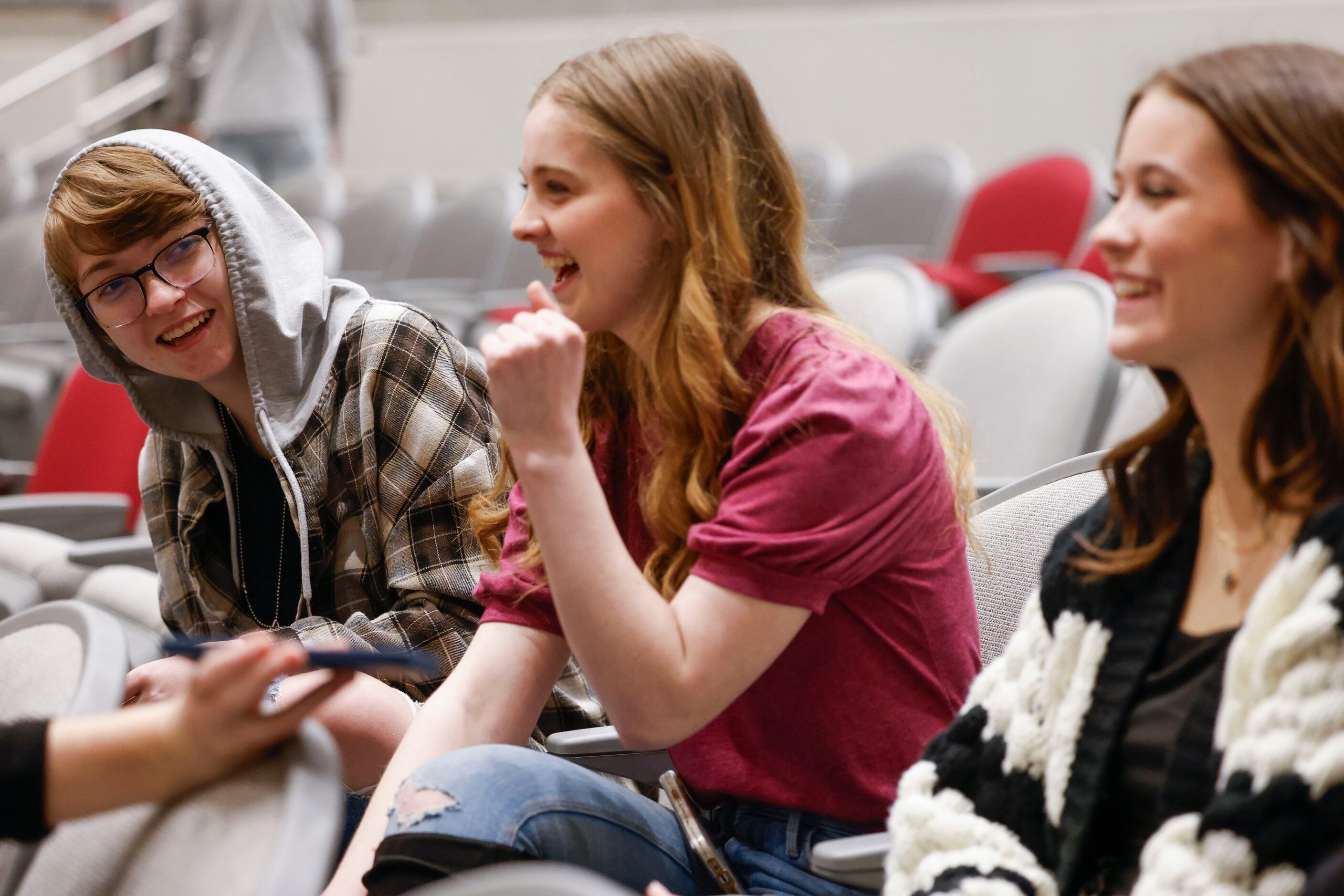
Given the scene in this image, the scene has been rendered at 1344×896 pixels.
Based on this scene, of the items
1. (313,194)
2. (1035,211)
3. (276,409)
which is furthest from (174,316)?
(313,194)

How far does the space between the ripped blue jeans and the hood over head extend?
2.04 feet

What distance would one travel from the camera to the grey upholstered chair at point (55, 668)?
97 centimetres

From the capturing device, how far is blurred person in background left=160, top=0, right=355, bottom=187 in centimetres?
508

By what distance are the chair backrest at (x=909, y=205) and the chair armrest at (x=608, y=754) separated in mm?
2844

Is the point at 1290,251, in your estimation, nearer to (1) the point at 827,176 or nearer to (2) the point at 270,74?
(1) the point at 827,176

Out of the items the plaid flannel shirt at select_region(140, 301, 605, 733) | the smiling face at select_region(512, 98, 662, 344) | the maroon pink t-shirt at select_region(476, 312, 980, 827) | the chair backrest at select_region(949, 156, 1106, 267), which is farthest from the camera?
the chair backrest at select_region(949, 156, 1106, 267)

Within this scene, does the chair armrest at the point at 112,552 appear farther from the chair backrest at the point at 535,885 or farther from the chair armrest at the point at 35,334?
the chair armrest at the point at 35,334

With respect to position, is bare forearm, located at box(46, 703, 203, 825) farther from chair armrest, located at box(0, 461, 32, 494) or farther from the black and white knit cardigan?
chair armrest, located at box(0, 461, 32, 494)

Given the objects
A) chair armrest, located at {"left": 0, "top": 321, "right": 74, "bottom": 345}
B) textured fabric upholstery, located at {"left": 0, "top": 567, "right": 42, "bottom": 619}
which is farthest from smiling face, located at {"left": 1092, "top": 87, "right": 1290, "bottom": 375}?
chair armrest, located at {"left": 0, "top": 321, "right": 74, "bottom": 345}

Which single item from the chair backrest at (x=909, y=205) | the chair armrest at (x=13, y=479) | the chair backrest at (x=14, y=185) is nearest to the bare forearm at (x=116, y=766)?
the chair armrest at (x=13, y=479)

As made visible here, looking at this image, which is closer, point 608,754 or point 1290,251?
point 1290,251

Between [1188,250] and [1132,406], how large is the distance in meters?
1.19

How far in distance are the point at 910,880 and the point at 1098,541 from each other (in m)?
0.27

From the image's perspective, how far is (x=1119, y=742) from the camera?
882 mm
